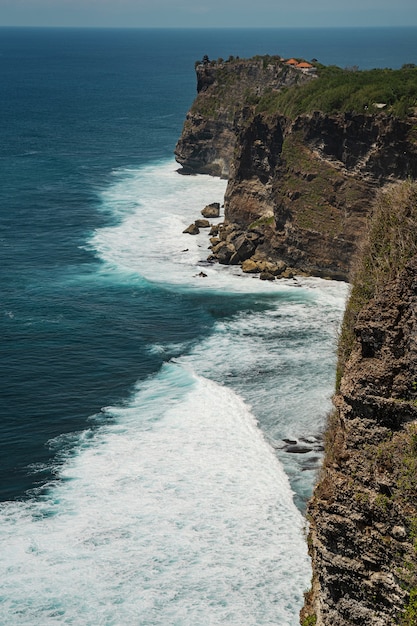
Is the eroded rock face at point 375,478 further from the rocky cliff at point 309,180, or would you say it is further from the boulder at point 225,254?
the boulder at point 225,254

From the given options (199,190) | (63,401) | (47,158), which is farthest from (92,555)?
(47,158)

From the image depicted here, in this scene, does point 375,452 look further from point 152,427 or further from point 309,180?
point 309,180

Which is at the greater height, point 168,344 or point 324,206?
point 324,206

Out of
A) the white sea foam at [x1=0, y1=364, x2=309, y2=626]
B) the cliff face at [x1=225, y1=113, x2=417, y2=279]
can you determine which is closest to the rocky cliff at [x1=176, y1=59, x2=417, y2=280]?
the cliff face at [x1=225, y1=113, x2=417, y2=279]

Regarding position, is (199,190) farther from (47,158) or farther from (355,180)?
(355,180)

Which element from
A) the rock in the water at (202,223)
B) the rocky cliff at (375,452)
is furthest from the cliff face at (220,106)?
the rocky cliff at (375,452)
